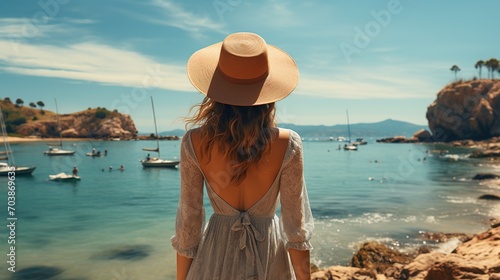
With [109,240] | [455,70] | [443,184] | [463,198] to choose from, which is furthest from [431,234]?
[455,70]

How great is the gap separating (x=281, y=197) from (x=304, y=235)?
8.5 inches

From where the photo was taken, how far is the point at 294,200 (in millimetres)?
1944

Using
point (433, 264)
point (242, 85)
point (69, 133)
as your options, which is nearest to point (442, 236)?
point (433, 264)

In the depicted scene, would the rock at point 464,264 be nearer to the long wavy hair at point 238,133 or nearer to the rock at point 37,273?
the long wavy hair at point 238,133

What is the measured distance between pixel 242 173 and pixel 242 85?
0.41m

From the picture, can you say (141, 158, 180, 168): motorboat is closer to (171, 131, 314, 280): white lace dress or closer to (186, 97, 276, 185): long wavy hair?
(171, 131, 314, 280): white lace dress

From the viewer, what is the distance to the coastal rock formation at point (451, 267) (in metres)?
4.82

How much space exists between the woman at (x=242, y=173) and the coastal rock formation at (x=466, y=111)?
7586 cm

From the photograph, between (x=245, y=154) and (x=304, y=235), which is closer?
(x=245, y=154)

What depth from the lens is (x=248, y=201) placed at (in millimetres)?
1959

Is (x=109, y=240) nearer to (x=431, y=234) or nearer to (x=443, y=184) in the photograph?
(x=431, y=234)

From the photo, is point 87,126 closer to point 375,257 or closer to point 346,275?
point 375,257

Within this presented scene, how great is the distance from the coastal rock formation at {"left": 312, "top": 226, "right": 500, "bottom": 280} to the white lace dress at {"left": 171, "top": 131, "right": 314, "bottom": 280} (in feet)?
11.9

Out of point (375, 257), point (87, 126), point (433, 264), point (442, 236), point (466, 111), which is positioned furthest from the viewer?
point (87, 126)
